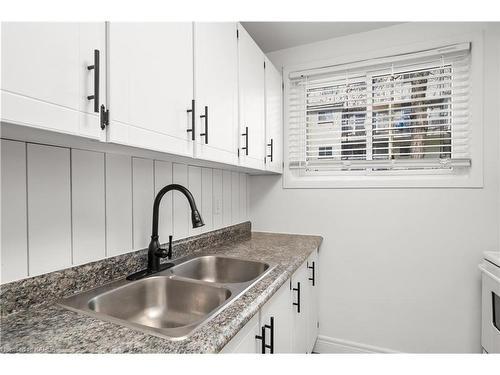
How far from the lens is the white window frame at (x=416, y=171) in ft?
5.50

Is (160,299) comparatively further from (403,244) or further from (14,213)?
(403,244)

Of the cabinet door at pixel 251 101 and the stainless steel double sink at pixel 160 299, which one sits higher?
the cabinet door at pixel 251 101

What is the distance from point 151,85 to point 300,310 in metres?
1.30

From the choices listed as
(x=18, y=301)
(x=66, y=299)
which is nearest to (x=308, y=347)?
(x=66, y=299)

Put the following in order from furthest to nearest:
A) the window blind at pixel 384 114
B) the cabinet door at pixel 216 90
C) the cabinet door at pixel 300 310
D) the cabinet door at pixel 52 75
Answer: the window blind at pixel 384 114 → the cabinet door at pixel 300 310 → the cabinet door at pixel 216 90 → the cabinet door at pixel 52 75

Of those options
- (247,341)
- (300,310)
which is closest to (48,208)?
(247,341)

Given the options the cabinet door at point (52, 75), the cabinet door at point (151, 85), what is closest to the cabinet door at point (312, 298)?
the cabinet door at point (151, 85)

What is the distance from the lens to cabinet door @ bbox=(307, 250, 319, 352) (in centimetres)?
174

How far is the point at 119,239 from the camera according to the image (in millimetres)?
1140

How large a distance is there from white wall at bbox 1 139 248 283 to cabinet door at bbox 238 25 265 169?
0.41 metres

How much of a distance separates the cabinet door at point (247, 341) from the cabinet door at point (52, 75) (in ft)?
2.15

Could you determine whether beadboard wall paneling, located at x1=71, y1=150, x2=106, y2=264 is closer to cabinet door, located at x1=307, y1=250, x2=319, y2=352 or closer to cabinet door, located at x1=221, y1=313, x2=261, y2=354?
cabinet door, located at x1=221, y1=313, x2=261, y2=354

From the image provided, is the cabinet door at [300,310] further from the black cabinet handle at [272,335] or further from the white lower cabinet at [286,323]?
the black cabinet handle at [272,335]

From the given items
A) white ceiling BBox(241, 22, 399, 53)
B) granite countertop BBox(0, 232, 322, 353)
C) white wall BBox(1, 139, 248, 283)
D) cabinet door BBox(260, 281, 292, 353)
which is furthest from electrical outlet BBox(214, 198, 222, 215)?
white ceiling BBox(241, 22, 399, 53)
